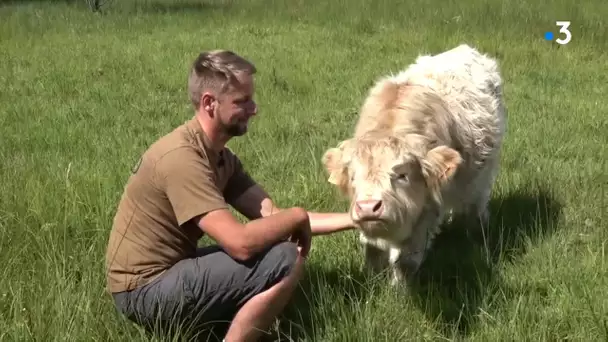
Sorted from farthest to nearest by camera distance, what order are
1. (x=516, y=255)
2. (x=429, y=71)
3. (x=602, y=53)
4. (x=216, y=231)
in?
(x=602, y=53)
(x=429, y=71)
(x=516, y=255)
(x=216, y=231)

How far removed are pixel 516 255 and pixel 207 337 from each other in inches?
83.4

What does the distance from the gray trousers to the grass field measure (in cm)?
16

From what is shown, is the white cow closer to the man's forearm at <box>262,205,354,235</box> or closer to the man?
the man's forearm at <box>262,205,354,235</box>

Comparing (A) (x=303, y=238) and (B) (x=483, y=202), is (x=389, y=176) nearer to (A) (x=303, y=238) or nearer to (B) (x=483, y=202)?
(A) (x=303, y=238)

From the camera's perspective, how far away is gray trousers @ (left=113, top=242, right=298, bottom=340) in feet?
10.6

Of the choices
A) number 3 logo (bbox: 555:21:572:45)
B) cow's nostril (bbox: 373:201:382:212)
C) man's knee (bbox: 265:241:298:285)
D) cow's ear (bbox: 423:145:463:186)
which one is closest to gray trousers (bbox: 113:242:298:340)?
man's knee (bbox: 265:241:298:285)

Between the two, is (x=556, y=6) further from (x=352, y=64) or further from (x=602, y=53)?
(x=352, y=64)

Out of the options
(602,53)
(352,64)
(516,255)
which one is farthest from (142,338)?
(602,53)

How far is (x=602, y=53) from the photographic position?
38.8 feet

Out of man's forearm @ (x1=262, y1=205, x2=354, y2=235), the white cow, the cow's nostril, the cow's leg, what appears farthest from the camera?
the cow's leg

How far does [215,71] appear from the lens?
3.24 metres

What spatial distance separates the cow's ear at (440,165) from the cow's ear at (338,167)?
453 millimetres

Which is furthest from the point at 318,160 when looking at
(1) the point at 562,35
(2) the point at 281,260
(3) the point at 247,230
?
(1) the point at 562,35

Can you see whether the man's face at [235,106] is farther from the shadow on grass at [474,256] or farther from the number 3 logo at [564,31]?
the number 3 logo at [564,31]
